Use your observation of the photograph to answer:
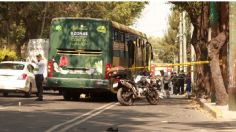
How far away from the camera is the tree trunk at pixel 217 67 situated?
829 inches

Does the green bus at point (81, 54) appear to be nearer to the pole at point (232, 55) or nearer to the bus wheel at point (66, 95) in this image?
the bus wheel at point (66, 95)

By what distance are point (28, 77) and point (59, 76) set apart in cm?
304

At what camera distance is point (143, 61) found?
1309 inches

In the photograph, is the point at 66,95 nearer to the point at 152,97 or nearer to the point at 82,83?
the point at 82,83

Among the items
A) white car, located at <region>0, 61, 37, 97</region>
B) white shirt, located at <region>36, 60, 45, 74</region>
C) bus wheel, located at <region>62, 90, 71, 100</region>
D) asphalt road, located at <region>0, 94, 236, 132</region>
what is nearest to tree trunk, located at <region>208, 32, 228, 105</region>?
asphalt road, located at <region>0, 94, 236, 132</region>

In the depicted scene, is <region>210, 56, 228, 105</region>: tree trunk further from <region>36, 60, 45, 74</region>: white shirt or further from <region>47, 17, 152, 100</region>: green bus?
A: <region>36, 60, 45, 74</region>: white shirt

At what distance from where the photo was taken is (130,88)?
73.9ft

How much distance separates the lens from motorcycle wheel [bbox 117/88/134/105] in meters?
22.3

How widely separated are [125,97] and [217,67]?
356 cm

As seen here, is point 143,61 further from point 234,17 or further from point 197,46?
point 234,17

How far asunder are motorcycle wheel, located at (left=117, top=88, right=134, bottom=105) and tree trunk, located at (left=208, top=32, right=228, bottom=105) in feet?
10.6

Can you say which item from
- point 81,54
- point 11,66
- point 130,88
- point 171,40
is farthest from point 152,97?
point 171,40

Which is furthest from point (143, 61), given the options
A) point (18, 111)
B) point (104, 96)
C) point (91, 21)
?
→ point (18, 111)

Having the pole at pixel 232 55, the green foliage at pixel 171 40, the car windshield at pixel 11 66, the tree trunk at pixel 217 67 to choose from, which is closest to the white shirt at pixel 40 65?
the car windshield at pixel 11 66
